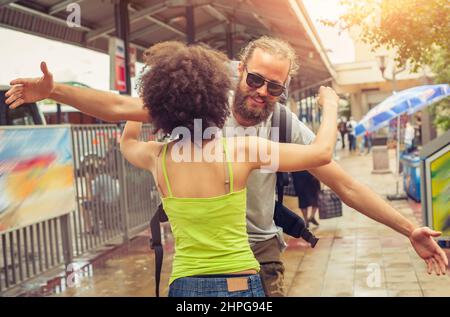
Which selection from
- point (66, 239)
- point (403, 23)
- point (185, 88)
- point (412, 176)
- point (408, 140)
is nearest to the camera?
point (185, 88)

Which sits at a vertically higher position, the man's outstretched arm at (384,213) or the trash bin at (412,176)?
the man's outstretched arm at (384,213)

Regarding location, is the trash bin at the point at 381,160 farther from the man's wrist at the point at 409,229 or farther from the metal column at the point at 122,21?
the man's wrist at the point at 409,229

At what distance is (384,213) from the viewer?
2.48 meters

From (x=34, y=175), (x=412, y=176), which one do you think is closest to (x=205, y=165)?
(x=34, y=175)

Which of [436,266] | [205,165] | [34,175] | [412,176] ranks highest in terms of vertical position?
[205,165]

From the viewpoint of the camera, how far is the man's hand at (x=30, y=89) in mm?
2148

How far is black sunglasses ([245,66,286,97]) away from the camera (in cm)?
238

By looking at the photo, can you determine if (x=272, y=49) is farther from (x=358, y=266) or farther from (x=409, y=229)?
(x=358, y=266)

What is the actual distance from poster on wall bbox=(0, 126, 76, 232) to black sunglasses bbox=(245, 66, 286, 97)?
374cm

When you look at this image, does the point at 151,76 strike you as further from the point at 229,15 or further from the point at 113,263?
the point at 229,15

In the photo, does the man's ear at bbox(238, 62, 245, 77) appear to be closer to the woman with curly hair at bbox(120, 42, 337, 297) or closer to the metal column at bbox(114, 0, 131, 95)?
the woman with curly hair at bbox(120, 42, 337, 297)

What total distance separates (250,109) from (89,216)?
211 inches

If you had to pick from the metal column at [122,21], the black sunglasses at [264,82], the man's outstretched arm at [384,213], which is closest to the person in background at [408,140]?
the metal column at [122,21]
